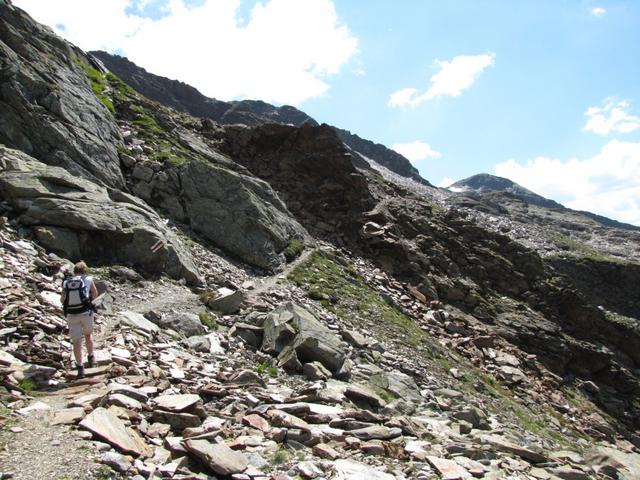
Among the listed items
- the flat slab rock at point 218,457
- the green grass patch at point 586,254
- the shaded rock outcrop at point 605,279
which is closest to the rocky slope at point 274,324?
the flat slab rock at point 218,457

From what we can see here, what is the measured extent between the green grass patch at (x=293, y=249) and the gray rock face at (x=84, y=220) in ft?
35.1

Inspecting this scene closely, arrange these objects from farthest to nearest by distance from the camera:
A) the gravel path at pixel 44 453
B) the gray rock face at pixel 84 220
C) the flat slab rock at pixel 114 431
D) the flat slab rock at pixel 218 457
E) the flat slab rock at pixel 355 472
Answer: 1. the gray rock face at pixel 84 220
2. the flat slab rock at pixel 355 472
3. the flat slab rock at pixel 218 457
4. the flat slab rock at pixel 114 431
5. the gravel path at pixel 44 453

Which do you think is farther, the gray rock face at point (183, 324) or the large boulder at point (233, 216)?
→ the large boulder at point (233, 216)

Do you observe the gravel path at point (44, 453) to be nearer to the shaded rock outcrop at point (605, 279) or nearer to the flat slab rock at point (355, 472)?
the flat slab rock at point (355, 472)

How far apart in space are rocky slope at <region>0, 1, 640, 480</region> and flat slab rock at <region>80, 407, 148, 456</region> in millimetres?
42

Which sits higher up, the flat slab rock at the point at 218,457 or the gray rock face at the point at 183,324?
the flat slab rock at the point at 218,457

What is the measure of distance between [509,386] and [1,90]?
122ft

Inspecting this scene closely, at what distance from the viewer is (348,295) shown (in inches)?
1304

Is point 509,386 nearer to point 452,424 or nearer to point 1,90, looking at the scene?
point 452,424

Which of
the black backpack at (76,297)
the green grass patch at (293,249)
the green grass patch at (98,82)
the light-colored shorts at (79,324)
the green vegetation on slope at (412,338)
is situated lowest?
the green vegetation on slope at (412,338)

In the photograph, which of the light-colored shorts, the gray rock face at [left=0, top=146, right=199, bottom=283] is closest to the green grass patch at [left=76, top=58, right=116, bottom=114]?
the gray rock face at [left=0, top=146, right=199, bottom=283]

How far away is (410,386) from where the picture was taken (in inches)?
853

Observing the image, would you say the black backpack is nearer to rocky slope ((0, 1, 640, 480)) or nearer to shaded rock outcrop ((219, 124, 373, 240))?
rocky slope ((0, 1, 640, 480))

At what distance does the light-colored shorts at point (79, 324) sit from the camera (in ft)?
39.7
